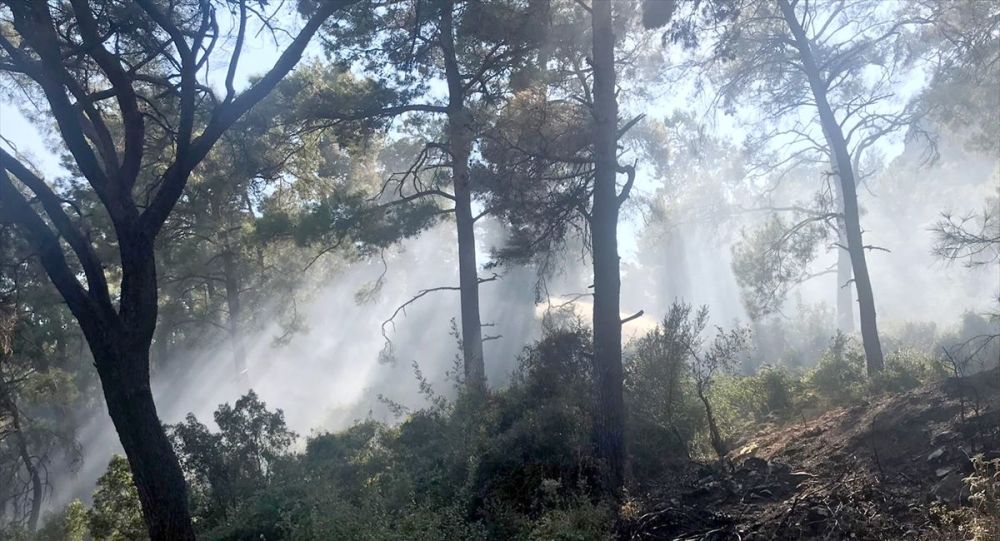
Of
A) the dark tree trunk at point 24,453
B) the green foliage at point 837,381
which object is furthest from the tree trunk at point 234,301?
the green foliage at point 837,381

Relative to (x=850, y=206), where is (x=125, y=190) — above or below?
below

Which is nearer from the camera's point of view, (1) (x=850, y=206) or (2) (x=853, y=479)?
(2) (x=853, y=479)

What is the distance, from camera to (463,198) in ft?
57.9

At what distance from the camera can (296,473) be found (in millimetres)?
12984

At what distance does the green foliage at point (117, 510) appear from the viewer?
1164 centimetres

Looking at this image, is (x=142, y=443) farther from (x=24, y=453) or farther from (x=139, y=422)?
(x=24, y=453)

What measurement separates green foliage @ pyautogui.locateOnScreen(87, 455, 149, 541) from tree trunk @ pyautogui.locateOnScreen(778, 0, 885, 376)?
1304 centimetres

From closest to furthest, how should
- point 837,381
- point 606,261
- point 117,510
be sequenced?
point 606,261 < point 117,510 < point 837,381

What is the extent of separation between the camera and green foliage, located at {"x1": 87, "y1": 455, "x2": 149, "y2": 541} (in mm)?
11641

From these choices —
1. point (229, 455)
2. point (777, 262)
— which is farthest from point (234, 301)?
point (777, 262)

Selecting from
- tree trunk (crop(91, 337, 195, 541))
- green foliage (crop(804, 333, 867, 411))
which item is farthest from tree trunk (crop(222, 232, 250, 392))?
green foliage (crop(804, 333, 867, 411))

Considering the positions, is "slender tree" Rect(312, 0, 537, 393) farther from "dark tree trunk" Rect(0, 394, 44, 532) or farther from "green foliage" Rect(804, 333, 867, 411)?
"dark tree trunk" Rect(0, 394, 44, 532)

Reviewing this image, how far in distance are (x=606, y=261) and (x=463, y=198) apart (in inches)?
299

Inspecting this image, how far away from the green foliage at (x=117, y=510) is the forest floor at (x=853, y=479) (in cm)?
793
